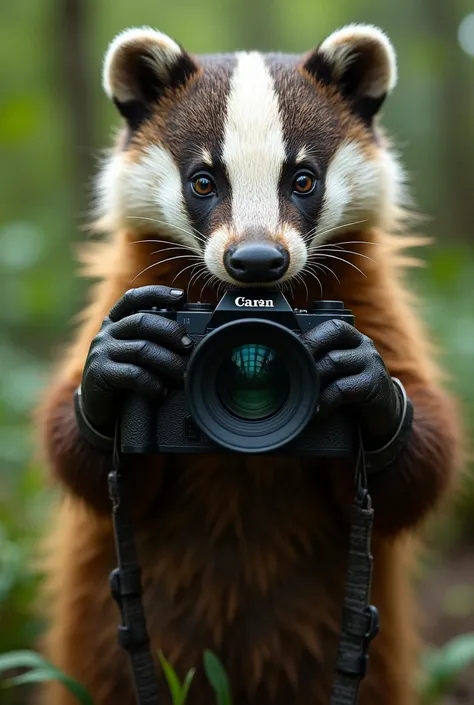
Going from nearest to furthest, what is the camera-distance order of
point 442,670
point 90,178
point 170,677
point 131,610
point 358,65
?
point 131,610
point 170,677
point 358,65
point 442,670
point 90,178

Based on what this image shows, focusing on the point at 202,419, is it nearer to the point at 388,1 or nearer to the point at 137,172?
the point at 137,172

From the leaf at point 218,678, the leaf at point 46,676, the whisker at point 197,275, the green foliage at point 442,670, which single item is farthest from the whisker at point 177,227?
the green foliage at point 442,670

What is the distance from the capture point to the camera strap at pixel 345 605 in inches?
94.9

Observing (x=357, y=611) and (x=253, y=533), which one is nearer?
(x=357, y=611)

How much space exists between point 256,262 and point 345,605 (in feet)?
3.28

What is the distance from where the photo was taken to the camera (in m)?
2.20

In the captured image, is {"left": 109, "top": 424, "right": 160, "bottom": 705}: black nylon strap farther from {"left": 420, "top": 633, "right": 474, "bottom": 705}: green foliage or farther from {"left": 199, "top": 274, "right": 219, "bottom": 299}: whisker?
{"left": 420, "top": 633, "right": 474, "bottom": 705}: green foliage

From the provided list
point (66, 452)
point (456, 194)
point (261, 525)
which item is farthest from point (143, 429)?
point (456, 194)

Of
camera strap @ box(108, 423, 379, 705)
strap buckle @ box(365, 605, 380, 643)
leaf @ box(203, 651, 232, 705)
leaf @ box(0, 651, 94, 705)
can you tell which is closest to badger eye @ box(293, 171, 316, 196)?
camera strap @ box(108, 423, 379, 705)

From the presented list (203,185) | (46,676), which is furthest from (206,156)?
(46,676)

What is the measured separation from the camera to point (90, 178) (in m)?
5.86

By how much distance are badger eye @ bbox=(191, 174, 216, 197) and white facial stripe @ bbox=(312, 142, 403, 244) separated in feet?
1.17

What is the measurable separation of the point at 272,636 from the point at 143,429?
104 centimetres

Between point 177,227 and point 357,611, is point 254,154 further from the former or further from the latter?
point 357,611
